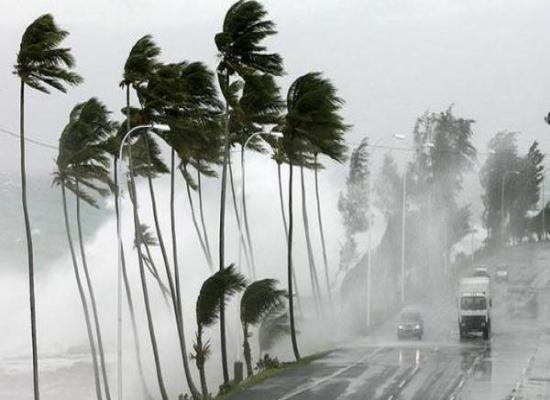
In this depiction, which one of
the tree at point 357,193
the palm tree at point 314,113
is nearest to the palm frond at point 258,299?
the palm tree at point 314,113

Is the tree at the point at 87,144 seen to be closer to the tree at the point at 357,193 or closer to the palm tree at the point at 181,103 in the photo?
the palm tree at the point at 181,103

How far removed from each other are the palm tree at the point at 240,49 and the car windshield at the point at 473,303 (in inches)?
863

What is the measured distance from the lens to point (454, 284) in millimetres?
101562

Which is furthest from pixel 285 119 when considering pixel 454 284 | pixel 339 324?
pixel 454 284

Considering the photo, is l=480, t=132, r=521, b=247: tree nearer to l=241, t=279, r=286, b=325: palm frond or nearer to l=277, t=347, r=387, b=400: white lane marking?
l=277, t=347, r=387, b=400: white lane marking

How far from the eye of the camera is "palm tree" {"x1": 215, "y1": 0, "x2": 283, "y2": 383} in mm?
44862

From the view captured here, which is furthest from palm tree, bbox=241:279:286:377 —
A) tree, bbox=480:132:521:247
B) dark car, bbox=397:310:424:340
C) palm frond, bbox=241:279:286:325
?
tree, bbox=480:132:521:247

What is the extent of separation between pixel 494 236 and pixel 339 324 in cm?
7079

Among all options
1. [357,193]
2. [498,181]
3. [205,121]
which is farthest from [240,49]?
[498,181]

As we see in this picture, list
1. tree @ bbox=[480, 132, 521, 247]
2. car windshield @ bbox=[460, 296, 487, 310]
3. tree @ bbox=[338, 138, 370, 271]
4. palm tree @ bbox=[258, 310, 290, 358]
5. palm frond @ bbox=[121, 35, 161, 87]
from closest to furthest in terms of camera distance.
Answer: palm frond @ bbox=[121, 35, 161, 87], palm tree @ bbox=[258, 310, 290, 358], car windshield @ bbox=[460, 296, 487, 310], tree @ bbox=[338, 138, 370, 271], tree @ bbox=[480, 132, 521, 247]

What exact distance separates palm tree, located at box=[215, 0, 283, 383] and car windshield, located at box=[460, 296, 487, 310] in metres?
21.9

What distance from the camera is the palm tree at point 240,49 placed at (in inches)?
1766

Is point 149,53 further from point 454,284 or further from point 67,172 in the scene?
point 454,284

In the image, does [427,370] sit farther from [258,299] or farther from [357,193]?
[357,193]
